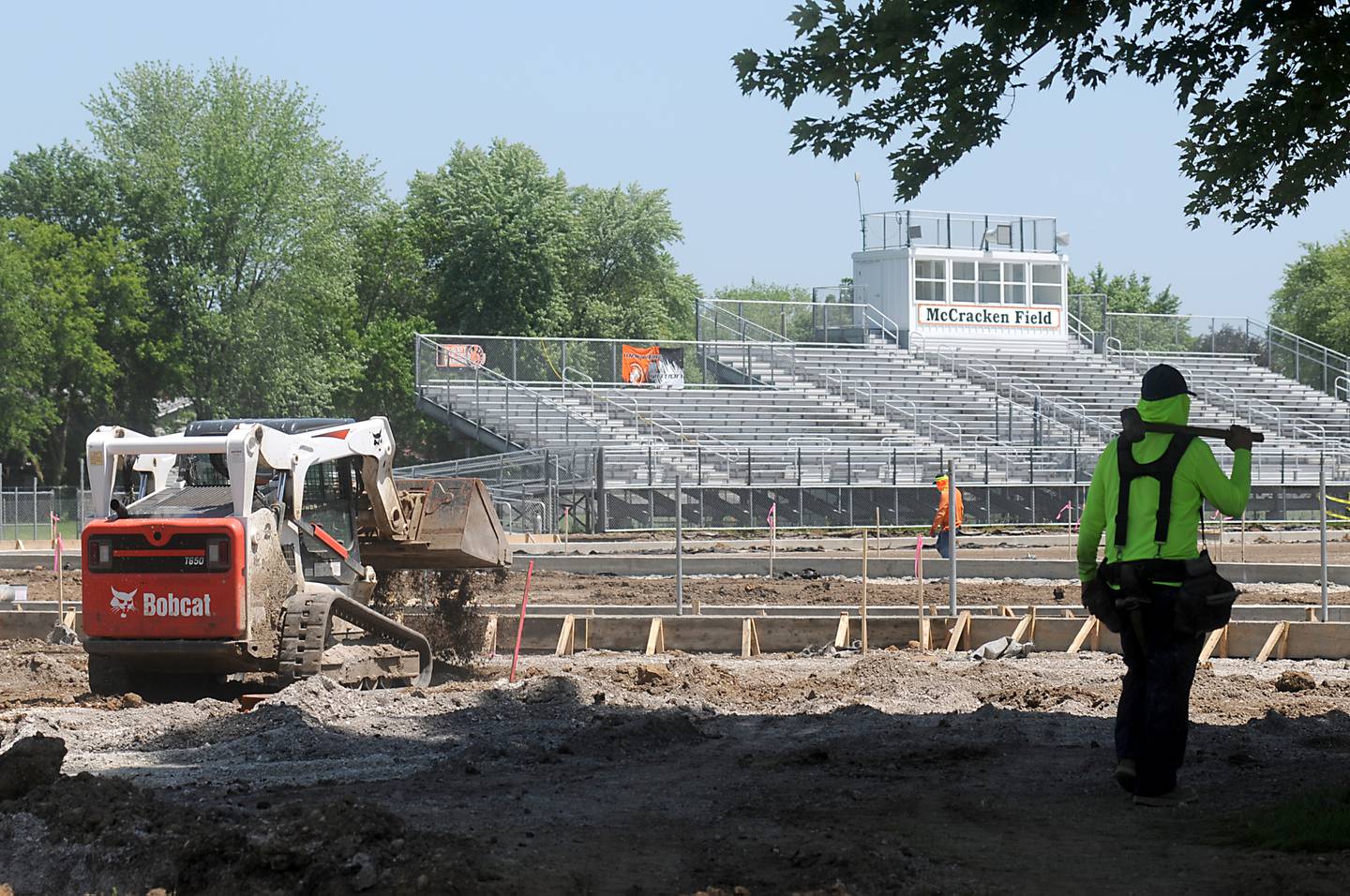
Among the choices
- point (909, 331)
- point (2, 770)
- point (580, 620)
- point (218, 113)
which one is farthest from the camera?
point (218, 113)

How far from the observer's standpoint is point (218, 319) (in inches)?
2168

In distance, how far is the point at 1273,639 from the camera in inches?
587

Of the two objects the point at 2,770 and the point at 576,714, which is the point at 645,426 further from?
the point at 2,770

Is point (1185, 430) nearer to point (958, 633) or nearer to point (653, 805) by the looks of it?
point (653, 805)

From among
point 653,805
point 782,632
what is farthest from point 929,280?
point 653,805

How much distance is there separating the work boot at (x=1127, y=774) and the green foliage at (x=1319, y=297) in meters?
65.9

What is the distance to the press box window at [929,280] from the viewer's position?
5278cm

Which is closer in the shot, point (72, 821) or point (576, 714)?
point (72, 821)

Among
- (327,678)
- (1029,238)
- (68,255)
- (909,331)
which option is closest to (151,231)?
(68,255)

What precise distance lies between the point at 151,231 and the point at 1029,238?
2869 cm

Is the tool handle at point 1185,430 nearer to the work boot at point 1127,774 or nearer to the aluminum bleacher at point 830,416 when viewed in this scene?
the work boot at point 1127,774

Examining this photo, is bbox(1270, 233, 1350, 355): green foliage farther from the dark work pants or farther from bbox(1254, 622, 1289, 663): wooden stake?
the dark work pants

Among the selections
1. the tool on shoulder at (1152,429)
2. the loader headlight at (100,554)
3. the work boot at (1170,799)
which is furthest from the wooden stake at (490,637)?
the tool on shoulder at (1152,429)

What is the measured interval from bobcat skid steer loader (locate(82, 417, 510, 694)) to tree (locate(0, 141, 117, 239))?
151ft
